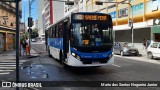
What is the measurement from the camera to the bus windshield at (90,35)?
13.9 meters

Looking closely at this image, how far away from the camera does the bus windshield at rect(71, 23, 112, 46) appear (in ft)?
45.8

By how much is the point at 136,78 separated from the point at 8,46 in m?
29.1

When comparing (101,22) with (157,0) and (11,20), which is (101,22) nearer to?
(157,0)

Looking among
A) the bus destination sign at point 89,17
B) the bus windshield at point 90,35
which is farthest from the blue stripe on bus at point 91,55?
the bus destination sign at point 89,17

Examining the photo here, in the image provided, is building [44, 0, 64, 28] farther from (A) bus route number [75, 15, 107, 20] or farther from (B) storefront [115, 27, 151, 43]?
(A) bus route number [75, 15, 107, 20]

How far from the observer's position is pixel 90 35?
14.1 meters

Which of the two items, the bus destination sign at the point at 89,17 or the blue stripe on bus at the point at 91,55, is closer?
the blue stripe on bus at the point at 91,55

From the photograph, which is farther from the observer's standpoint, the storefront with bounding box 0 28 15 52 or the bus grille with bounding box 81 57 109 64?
the storefront with bounding box 0 28 15 52

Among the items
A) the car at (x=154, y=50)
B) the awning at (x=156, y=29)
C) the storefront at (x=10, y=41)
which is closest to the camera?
the car at (x=154, y=50)

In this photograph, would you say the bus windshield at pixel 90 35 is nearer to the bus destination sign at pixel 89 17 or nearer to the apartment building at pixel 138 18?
the bus destination sign at pixel 89 17

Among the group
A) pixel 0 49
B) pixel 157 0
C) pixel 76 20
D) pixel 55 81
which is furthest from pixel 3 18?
pixel 55 81

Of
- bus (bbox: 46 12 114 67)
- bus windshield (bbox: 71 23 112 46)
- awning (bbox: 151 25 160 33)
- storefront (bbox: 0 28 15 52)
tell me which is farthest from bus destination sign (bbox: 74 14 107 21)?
awning (bbox: 151 25 160 33)

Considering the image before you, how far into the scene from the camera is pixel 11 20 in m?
41.0

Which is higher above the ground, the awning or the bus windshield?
the awning
